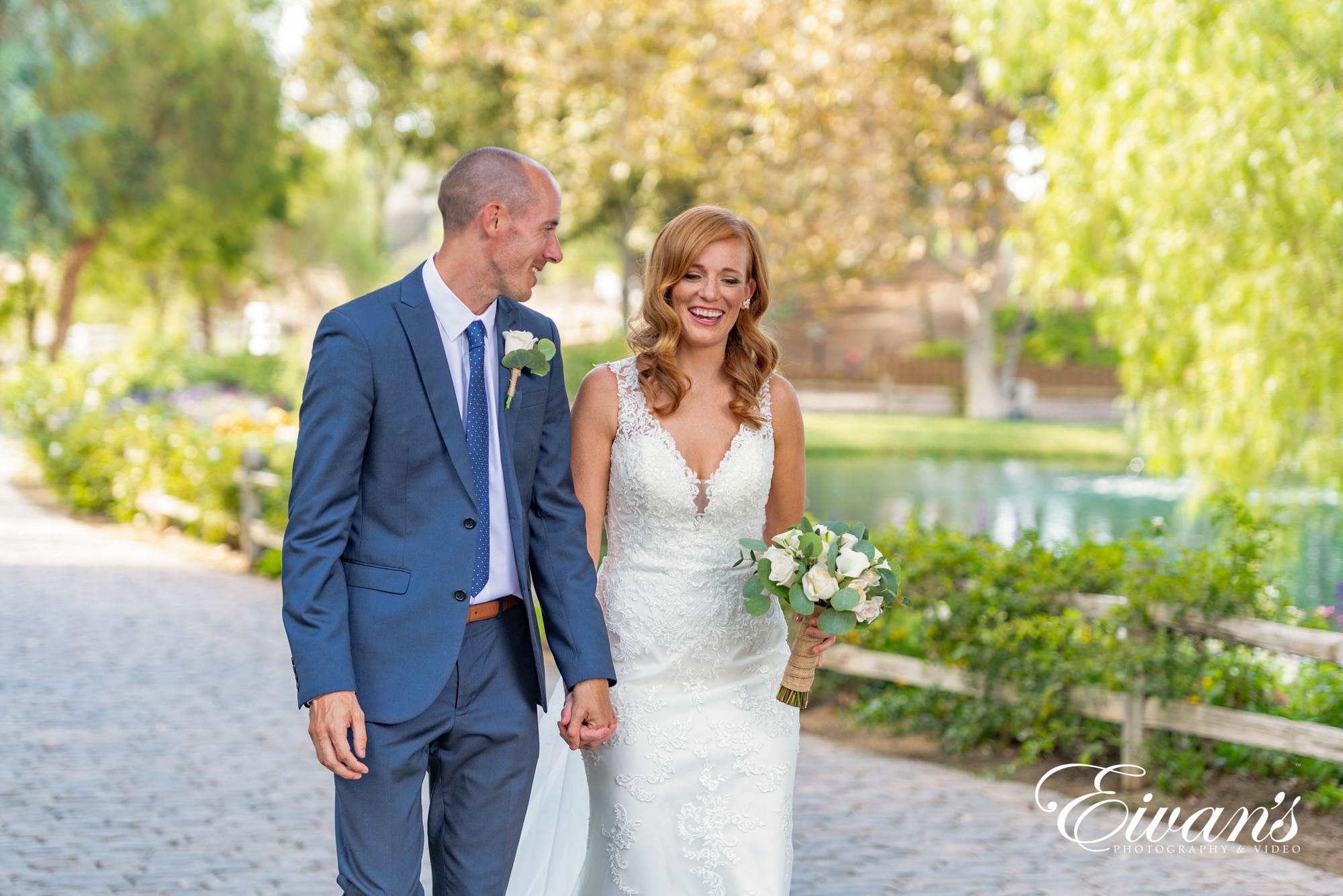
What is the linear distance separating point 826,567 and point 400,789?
1245 mm

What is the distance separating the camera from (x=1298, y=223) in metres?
9.51

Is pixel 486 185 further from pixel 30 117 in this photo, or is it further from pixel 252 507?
pixel 30 117

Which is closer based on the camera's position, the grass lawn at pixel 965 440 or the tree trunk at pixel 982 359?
the grass lawn at pixel 965 440

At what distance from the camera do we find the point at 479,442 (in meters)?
3.18

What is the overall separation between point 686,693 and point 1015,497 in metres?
20.2

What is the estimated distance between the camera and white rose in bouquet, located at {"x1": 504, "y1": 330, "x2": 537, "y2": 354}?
321 centimetres

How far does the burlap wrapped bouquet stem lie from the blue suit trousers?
0.85 m

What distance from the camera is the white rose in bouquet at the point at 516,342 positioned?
3215mm

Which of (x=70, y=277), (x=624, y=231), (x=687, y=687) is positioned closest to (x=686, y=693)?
(x=687, y=687)

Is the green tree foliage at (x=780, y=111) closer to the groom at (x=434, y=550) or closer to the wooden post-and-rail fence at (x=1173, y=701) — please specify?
the wooden post-and-rail fence at (x=1173, y=701)

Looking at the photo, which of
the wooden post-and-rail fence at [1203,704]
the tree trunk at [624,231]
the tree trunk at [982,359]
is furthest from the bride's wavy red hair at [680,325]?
the tree trunk at [982,359]

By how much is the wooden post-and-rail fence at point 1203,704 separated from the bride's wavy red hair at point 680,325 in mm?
3125

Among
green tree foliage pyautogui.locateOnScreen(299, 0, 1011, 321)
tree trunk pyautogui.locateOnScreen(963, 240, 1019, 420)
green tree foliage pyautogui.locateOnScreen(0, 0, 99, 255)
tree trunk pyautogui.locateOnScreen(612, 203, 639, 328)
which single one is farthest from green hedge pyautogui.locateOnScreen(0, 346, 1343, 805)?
tree trunk pyautogui.locateOnScreen(963, 240, 1019, 420)

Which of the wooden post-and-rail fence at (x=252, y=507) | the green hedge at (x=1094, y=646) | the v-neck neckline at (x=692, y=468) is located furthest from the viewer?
the wooden post-and-rail fence at (x=252, y=507)
